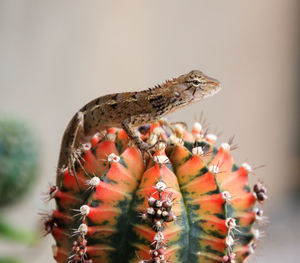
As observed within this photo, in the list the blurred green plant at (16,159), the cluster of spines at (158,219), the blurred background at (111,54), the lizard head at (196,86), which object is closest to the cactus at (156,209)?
the cluster of spines at (158,219)

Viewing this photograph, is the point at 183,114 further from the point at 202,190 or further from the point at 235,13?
the point at 202,190

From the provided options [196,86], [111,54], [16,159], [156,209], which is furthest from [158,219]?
[111,54]

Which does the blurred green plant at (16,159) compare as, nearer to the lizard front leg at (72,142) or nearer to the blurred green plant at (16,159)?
the blurred green plant at (16,159)

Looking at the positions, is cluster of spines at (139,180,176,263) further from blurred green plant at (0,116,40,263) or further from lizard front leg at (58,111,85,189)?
blurred green plant at (0,116,40,263)

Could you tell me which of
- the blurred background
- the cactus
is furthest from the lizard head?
the blurred background

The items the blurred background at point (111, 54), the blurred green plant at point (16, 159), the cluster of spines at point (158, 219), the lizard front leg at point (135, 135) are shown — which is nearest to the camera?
the cluster of spines at point (158, 219)

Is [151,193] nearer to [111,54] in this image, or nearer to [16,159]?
[16,159]
